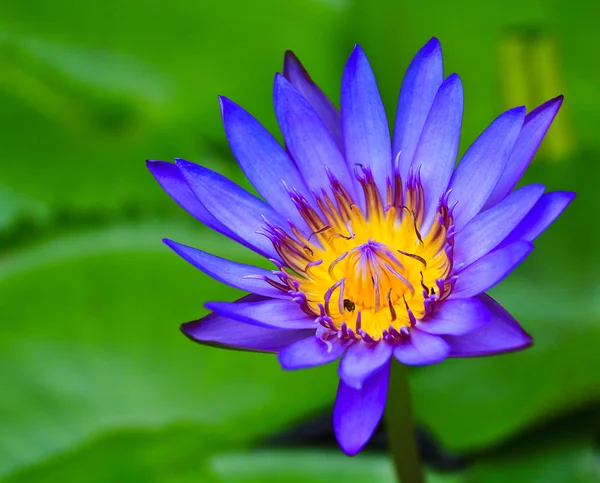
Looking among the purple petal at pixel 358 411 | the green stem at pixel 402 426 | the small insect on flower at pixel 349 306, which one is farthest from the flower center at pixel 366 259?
the purple petal at pixel 358 411

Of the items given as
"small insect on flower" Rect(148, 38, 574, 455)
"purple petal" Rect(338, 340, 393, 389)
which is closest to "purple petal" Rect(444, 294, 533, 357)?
"small insect on flower" Rect(148, 38, 574, 455)

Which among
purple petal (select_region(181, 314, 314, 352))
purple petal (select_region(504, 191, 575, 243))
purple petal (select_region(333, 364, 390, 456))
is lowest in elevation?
purple petal (select_region(333, 364, 390, 456))

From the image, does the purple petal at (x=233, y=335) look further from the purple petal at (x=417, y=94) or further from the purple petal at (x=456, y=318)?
the purple petal at (x=417, y=94)

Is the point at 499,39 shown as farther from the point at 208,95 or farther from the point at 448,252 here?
the point at 448,252

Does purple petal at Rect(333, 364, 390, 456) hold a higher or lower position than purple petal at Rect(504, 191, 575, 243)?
lower

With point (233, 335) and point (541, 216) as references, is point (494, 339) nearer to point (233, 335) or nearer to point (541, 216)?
point (541, 216)

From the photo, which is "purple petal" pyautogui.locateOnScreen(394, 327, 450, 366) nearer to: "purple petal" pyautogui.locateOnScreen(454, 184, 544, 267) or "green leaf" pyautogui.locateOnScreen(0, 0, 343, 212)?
"purple petal" pyautogui.locateOnScreen(454, 184, 544, 267)

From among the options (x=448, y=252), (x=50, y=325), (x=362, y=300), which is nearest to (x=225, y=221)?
(x=362, y=300)
